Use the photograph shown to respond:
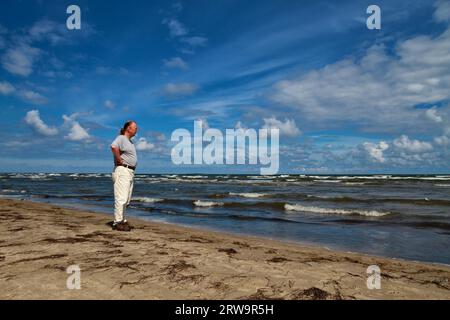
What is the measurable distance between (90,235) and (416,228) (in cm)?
933

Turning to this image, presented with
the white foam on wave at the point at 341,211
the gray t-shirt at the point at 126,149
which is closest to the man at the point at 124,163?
the gray t-shirt at the point at 126,149

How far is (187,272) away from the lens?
14.5 ft

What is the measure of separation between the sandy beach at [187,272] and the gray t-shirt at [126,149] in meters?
1.56

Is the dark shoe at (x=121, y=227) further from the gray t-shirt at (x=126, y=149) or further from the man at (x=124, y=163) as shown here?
the gray t-shirt at (x=126, y=149)

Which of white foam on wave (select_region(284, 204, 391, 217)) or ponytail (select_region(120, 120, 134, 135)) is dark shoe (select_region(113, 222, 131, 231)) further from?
white foam on wave (select_region(284, 204, 391, 217))

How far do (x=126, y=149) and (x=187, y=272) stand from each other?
341cm

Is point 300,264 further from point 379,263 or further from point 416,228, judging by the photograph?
point 416,228

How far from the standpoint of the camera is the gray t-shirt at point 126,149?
22.7ft

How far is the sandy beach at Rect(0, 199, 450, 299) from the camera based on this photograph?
3684 millimetres

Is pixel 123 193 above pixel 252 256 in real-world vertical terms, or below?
above

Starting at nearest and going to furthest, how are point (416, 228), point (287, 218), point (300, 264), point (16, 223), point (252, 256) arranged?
point (300, 264), point (252, 256), point (16, 223), point (416, 228), point (287, 218)
